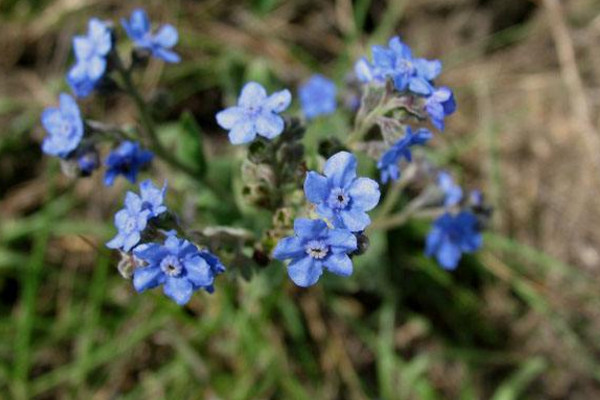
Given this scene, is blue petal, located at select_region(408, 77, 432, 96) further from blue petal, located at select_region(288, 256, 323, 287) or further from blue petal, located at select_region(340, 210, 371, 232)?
blue petal, located at select_region(288, 256, 323, 287)

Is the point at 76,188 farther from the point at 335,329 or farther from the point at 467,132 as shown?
the point at 467,132

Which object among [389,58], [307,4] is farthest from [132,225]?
[307,4]

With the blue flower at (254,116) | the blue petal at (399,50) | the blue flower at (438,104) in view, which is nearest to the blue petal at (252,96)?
the blue flower at (254,116)

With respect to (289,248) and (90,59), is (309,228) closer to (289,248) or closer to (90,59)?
(289,248)

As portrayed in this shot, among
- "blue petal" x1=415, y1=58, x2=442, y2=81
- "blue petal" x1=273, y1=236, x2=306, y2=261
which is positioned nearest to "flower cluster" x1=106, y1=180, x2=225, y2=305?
"blue petal" x1=273, y1=236, x2=306, y2=261

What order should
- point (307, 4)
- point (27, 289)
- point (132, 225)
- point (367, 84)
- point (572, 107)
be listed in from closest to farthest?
1. point (132, 225)
2. point (367, 84)
3. point (27, 289)
4. point (572, 107)
5. point (307, 4)

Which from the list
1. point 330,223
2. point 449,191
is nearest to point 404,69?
point 330,223
